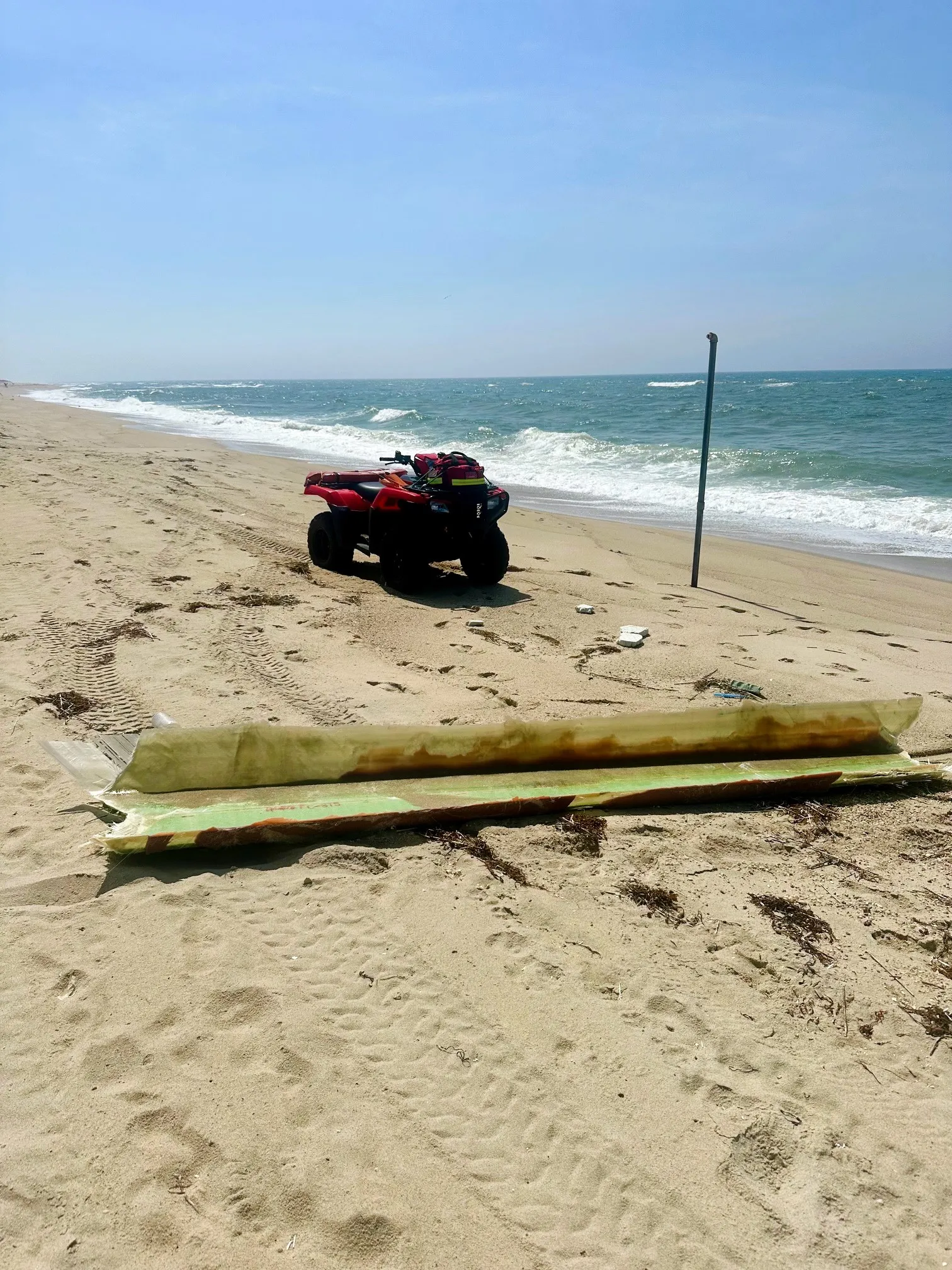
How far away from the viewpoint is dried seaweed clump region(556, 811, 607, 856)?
321 cm

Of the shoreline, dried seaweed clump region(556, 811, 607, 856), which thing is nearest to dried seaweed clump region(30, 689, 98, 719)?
dried seaweed clump region(556, 811, 607, 856)

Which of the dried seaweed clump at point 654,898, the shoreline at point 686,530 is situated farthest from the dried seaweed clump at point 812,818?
the shoreline at point 686,530

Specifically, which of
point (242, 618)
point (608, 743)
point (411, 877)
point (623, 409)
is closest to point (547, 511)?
point (242, 618)

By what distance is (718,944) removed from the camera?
2.73 meters

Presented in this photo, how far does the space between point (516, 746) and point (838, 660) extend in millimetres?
2924

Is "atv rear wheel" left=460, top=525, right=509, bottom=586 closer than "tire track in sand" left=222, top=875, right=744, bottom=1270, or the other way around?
"tire track in sand" left=222, top=875, right=744, bottom=1270

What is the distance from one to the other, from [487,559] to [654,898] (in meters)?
4.49

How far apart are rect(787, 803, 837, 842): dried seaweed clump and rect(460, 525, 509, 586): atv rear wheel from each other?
12.9 ft

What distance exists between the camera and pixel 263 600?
6.37 meters

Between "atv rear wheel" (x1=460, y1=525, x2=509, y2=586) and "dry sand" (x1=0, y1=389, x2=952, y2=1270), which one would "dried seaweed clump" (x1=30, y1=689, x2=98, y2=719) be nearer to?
"dry sand" (x1=0, y1=389, x2=952, y2=1270)

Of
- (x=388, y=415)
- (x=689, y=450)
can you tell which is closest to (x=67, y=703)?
(x=689, y=450)

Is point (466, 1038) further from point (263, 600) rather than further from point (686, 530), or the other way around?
point (686, 530)

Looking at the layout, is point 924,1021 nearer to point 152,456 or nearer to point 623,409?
point 152,456

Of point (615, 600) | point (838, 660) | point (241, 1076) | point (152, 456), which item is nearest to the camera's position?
point (241, 1076)
